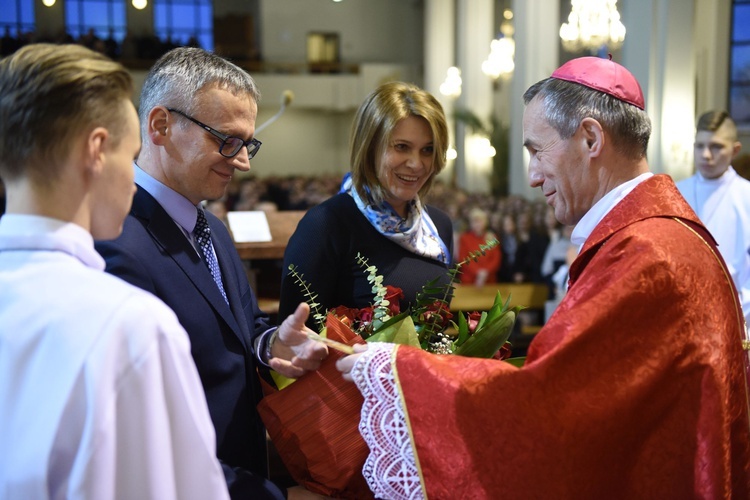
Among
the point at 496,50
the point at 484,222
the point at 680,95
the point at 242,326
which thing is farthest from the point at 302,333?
the point at 496,50

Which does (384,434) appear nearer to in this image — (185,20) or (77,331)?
(77,331)

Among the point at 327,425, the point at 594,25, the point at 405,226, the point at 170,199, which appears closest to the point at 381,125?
the point at 405,226

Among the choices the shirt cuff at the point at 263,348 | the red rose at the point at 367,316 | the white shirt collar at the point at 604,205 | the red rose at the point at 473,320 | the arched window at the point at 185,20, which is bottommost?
the shirt cuff at the point at 263,348

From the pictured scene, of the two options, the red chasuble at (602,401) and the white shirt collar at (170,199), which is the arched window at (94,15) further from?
the red chasuble at (602,401)

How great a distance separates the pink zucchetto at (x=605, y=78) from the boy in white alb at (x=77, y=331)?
4.08ft

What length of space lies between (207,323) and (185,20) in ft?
93.7

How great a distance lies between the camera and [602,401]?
1.63 meters

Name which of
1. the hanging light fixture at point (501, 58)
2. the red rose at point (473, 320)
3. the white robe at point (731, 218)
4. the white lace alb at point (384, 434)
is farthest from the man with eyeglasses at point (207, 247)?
the hanging light fixture at point (501, 58)

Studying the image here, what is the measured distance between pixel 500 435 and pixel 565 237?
6293mm

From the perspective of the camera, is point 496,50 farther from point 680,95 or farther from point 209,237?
point 209,237

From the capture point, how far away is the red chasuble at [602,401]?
64.4 inches

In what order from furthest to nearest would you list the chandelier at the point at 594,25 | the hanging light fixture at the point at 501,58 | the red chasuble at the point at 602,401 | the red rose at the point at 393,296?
the hanging light fixture at the point at 501,58
the chandelier at the point at 594,25
the red rose at the point at 393,296
the red chasuble at the point at 602,401

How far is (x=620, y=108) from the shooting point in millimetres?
1980

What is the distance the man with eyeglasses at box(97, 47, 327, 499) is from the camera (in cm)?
174
